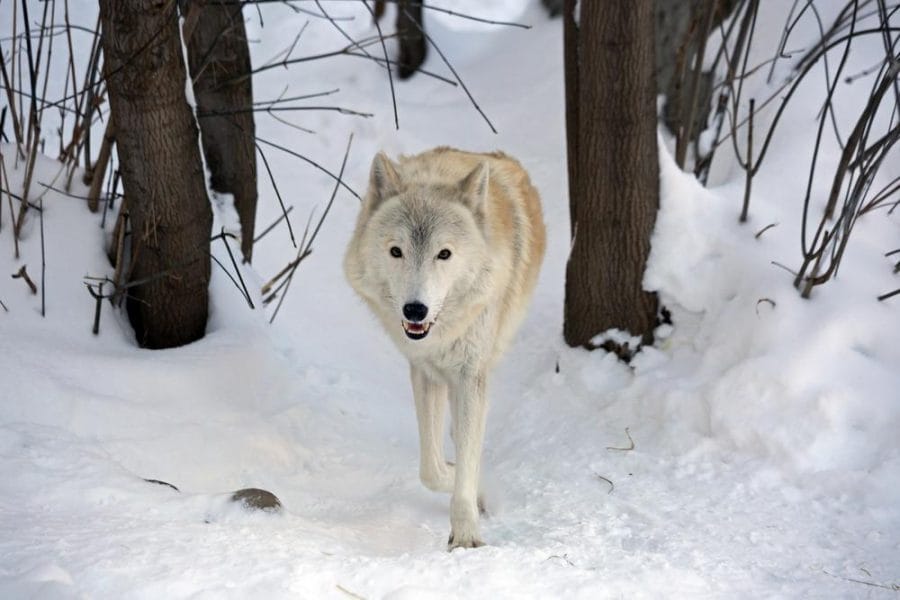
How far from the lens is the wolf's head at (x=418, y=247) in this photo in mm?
3494

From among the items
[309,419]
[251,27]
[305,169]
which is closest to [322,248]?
[305,169]

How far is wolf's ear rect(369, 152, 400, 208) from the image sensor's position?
3.79m

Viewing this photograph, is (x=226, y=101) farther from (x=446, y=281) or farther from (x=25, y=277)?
(x=446, y=281)

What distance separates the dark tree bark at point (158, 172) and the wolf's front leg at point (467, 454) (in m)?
1.71

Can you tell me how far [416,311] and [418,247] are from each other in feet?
1.07

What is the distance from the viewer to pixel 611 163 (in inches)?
199

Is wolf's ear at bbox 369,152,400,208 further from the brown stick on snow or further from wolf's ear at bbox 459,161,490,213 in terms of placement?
the brown stick on snow

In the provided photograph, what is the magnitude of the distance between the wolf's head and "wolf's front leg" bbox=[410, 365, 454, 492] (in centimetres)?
36

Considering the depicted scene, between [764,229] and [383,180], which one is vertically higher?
[383,180]

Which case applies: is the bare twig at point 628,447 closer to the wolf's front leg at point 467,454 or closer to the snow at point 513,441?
the snow at point 513,441

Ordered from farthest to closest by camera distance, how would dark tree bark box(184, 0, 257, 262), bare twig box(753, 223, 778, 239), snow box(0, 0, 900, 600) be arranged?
dark tree bark box(184, 0, 257, 262), bare twig box(753, 223, 778, 239), snow box(0, 0, 900, 600)

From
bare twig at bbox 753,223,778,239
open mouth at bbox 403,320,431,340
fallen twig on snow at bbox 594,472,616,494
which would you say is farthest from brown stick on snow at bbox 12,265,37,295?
bare twig at bbox 753,223,778,239

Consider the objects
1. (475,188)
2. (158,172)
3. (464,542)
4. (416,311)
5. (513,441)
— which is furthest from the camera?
(513,441)

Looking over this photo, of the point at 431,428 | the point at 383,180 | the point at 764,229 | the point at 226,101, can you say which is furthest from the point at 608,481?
the point at 226,101
